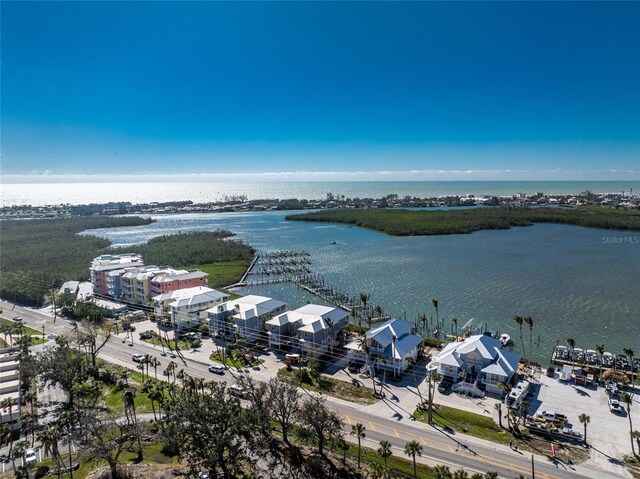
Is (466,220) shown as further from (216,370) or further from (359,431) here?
(359,431)

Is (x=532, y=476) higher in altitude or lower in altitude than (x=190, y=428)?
lower

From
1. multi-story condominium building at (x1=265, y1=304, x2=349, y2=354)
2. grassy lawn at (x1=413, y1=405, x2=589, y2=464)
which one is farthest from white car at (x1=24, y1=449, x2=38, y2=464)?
grassy lawn at (x1=413, y1=405, x2=589, y2=464)

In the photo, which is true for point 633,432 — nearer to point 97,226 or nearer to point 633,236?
point 633,236

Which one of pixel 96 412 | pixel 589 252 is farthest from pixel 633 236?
pixel 96 412

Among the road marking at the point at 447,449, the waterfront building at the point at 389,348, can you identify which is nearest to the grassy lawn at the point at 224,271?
the waterfront building at the point at 389,348

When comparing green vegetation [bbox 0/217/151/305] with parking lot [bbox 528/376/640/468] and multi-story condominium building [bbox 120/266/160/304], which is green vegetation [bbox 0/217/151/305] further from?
parking lot [bbox 528/376/640/468]

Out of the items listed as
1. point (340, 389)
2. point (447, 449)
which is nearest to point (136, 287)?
point (340, 389)
